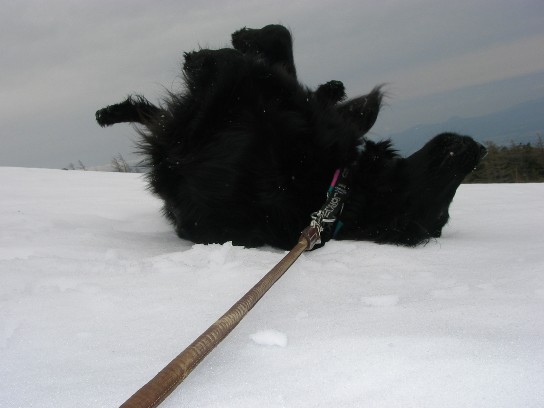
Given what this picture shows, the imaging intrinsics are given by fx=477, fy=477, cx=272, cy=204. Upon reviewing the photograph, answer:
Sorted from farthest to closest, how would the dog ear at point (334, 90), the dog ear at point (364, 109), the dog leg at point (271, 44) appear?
the dog leg at point (271, 44) → the dog ear at point (334, 90) → the dog ear at point (364, 109)

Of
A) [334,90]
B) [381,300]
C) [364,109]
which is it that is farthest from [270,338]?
[334,90]

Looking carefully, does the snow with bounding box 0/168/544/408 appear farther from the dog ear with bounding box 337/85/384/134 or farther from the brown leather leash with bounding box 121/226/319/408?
the dog ear with bounding box 337/85/384/134

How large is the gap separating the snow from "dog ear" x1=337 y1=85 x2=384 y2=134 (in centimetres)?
67

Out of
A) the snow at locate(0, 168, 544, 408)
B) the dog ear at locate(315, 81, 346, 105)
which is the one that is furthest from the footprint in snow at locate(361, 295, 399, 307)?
the dog ear at locate(315, 81, 346, 105)

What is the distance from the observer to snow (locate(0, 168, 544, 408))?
73 centimetres

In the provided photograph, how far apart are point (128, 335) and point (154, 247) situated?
0.97 metres

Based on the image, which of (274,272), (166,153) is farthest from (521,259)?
(166,153)

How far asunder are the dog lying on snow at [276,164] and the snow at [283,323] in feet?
0.67

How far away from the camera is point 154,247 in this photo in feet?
6.23

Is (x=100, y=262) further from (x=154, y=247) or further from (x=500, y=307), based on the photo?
(x=500, y=307)

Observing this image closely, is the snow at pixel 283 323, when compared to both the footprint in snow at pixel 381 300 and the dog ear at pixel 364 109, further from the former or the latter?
the dog ear at pixel 364 109

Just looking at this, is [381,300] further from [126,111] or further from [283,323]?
[126,111]

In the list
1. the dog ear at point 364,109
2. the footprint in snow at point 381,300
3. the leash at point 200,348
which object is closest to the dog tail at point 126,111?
the dog ear at point 364,109

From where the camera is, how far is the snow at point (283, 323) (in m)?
0.73
